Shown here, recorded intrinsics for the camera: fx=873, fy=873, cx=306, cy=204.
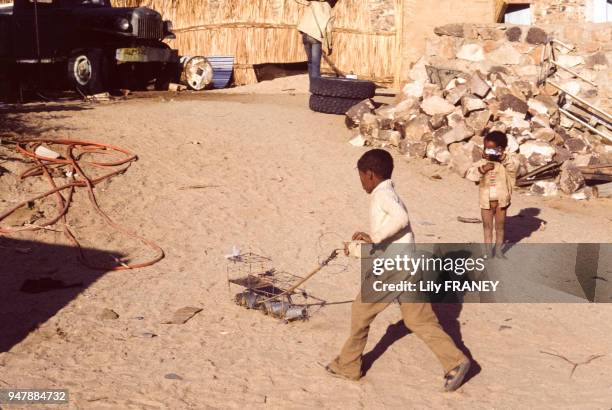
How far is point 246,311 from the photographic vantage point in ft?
24.8

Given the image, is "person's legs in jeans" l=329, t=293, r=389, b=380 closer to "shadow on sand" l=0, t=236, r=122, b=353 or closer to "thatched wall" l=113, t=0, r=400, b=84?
"shadow on sand" l=0, t=236, r=122, b=353

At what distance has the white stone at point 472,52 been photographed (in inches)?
559

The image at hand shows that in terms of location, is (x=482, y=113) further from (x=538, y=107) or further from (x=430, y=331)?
(x=430, y=331)

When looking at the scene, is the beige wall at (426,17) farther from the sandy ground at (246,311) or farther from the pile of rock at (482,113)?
the sandy ground at (246,311)

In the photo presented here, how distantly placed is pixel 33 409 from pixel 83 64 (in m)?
11.8

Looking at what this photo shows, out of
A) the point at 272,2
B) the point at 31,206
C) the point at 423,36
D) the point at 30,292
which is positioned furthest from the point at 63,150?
the point at 272,2

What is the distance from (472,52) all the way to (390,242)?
29.9 feet

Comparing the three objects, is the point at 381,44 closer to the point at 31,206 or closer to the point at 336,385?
the point at 31,206

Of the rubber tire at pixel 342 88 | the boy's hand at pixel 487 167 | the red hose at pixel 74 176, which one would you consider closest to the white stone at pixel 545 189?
the rubber tire at pixel 342 88

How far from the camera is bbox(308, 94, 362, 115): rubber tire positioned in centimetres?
1486

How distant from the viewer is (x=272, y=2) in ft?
67.4

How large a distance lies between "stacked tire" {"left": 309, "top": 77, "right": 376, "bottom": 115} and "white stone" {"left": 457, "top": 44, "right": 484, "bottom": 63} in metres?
1.70

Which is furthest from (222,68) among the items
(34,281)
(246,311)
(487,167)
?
(246,311)

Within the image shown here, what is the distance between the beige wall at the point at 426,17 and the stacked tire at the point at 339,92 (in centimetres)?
141
